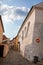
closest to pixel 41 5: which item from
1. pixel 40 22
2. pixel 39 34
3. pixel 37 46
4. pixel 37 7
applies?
pixel 37 7

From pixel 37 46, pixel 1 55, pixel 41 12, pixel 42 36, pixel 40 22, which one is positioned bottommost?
pixel 1 55

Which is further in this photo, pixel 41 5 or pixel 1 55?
pixel 1 55

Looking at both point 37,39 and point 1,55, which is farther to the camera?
point 1,55

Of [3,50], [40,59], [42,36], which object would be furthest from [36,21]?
[3,50]

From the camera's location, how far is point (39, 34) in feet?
63.9

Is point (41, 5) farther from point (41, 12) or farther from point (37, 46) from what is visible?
point (37, 46)

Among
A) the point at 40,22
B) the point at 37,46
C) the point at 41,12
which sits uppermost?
the point at 41,12

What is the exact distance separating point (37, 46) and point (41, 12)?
13.7 ft

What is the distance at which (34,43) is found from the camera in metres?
19.3

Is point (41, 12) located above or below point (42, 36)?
above

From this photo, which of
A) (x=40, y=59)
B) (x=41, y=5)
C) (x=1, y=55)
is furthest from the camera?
(x=1, y=55)

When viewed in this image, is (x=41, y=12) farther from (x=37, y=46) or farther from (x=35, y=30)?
(x=37, y=46)

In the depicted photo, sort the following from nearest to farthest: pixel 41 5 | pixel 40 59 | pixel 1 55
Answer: pixel 40 59, pixel 41 5, pixel 1 55

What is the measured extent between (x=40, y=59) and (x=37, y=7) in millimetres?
6206
